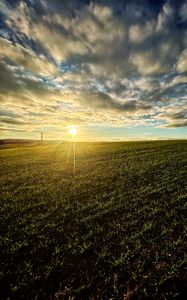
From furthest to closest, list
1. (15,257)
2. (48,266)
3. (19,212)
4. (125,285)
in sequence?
1. (19,212)
2. (15,257)
3. (48,266)
4. (125,285)

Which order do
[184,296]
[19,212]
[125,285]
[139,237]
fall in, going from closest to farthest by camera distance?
1. [184,296]
2. [125,285]
3. [139,237]
4. [19,212]

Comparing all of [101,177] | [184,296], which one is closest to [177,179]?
[101,177]

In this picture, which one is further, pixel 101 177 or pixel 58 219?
pixel 101 177

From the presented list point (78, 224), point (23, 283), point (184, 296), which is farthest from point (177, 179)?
point (23, 283)

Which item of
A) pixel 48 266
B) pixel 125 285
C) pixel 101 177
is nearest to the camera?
pixel 125 285

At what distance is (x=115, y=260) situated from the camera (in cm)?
539

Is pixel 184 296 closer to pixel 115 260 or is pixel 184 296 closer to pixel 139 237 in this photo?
pixel 115 260

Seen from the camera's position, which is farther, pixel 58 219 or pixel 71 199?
pixel 71 199

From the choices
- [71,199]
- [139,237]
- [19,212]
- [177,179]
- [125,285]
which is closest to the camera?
[125,285]

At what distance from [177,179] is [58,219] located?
33.4ft

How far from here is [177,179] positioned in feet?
45.4

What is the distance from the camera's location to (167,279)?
4.71 meters

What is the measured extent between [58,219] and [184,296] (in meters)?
5.61

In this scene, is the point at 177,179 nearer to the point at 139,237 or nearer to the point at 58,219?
the point at 139,237
